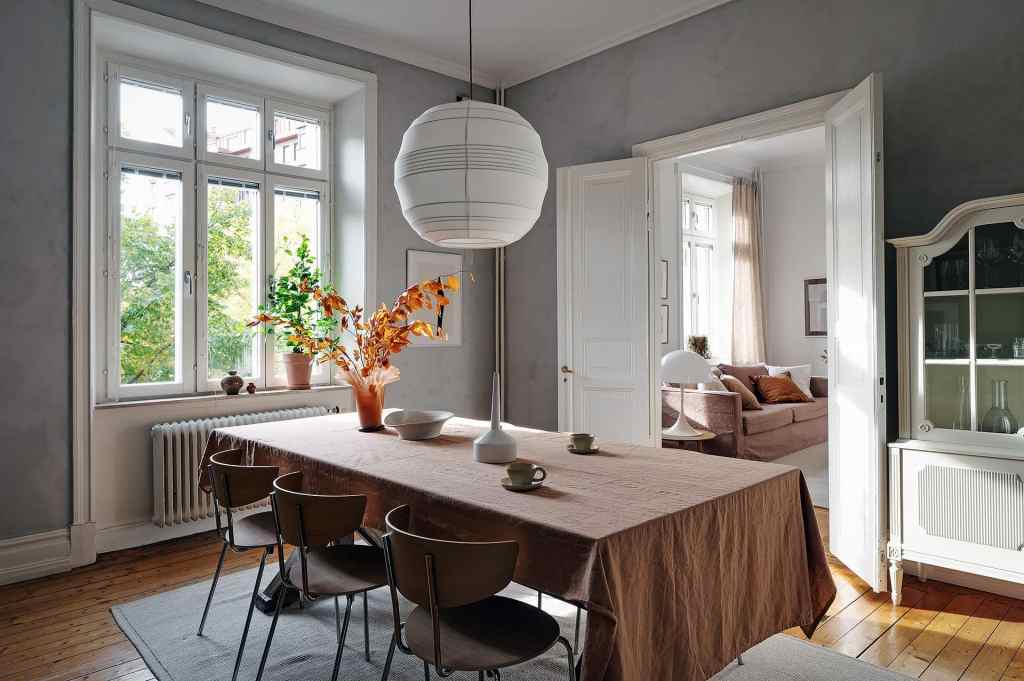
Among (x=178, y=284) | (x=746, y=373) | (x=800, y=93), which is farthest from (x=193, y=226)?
(x=746, y=373)

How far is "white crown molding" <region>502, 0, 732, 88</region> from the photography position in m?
4.16

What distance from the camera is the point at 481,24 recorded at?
4.50m

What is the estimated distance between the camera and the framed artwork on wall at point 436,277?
505 centimetres

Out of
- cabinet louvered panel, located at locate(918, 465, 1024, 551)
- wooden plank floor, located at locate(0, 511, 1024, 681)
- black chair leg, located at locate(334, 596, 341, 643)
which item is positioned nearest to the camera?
wooden plank floor, located at locate(0, 511, 1024, 681)

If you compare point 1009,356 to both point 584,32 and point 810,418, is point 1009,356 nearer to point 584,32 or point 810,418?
point 584,32

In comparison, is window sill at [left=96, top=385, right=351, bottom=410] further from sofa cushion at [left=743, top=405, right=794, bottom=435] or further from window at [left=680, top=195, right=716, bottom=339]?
window at [left=680, top=195, right=716, bottom=339]

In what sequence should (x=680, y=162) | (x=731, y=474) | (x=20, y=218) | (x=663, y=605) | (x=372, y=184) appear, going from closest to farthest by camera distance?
(x=663, y=605) < (x=731, y=474) < (x=20, y=218) < (x=372, y=184) < (x=680, y=162)

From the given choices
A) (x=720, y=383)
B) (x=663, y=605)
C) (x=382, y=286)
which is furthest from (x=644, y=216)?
(x=663, y=605)

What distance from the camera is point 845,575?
136 inches

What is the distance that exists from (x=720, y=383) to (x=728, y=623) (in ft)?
14.5

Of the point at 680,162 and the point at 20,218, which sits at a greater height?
the point at 680,162

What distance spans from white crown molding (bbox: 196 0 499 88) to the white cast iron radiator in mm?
A: 2518

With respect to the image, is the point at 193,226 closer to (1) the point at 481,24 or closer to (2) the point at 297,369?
(2) the point at 297,369

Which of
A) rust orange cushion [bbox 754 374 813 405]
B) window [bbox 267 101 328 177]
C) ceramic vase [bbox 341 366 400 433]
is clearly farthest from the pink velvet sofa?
window [bbox 267 101 328 177]
